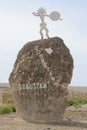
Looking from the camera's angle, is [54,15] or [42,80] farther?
[54,15]

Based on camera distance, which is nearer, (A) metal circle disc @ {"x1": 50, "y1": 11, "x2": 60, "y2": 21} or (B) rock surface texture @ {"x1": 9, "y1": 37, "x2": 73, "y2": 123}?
(B) rock surface texture @ {"x1": 9, "y1": 37, "x2": 73, "y2": 123}

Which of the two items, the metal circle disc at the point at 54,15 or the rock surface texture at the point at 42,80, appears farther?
the metal circle disc at the point at 54,15

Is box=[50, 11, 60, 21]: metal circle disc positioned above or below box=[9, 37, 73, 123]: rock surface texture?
Result: above

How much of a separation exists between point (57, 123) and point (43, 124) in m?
0.62

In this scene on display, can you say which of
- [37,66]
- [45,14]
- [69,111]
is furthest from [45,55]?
[69,111]

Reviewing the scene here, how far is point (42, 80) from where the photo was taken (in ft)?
57.2

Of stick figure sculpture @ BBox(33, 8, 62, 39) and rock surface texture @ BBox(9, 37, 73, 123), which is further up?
stick figure sculpture @ BBox(33, 8, 62, 39)

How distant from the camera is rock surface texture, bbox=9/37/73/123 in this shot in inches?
680

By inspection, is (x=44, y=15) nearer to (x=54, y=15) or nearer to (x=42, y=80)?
(x=54, y=15)

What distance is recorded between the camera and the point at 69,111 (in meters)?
23.3

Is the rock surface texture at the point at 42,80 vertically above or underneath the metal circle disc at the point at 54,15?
underneath

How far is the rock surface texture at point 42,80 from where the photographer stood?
17.3 m

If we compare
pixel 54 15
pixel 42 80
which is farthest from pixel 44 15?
pixel 42 80

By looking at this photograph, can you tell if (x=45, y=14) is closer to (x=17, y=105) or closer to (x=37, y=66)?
(x=37, y=66)
